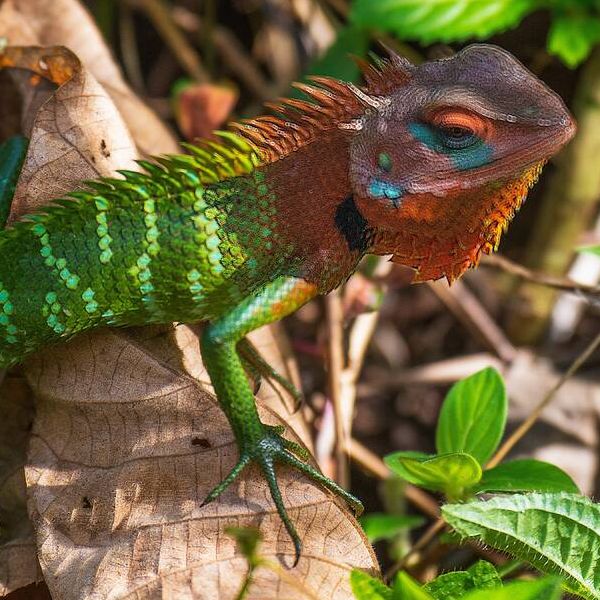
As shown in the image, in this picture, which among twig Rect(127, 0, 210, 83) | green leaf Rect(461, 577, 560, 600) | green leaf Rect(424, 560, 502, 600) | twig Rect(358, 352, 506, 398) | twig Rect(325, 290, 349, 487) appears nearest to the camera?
green leaf Rect(461, 577, 560, 600)

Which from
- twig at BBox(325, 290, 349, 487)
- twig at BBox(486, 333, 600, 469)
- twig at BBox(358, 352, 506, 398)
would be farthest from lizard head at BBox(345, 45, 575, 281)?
twig at BBox(358, 352, 506, 398)

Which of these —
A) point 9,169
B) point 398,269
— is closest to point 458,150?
point 398,269

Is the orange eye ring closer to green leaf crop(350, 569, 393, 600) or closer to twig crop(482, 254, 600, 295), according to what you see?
twig crop(482, 254, 600, 295)

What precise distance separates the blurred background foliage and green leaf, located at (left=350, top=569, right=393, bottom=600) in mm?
1633

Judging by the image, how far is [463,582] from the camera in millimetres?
2881

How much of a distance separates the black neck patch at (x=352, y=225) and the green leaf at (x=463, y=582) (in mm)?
1338

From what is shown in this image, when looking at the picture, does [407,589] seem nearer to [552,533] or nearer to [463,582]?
[463,582]

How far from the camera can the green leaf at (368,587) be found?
2699 millimetres

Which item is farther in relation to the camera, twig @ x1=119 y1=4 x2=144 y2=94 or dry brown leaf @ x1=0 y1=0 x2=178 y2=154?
twig @ x1=119 y1=4 x2=144 y2=94

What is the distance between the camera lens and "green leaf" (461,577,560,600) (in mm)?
2409

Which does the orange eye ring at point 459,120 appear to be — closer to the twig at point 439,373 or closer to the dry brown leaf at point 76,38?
the dry brown leaf at point 76,38

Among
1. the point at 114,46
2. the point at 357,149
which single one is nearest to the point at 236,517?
the point at 357,149

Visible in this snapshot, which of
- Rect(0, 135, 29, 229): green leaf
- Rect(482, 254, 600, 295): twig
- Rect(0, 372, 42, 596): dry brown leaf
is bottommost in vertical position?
Rect(0, 372, 42, 596): dry brown leaf

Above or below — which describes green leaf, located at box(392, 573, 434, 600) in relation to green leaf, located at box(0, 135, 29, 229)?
below
